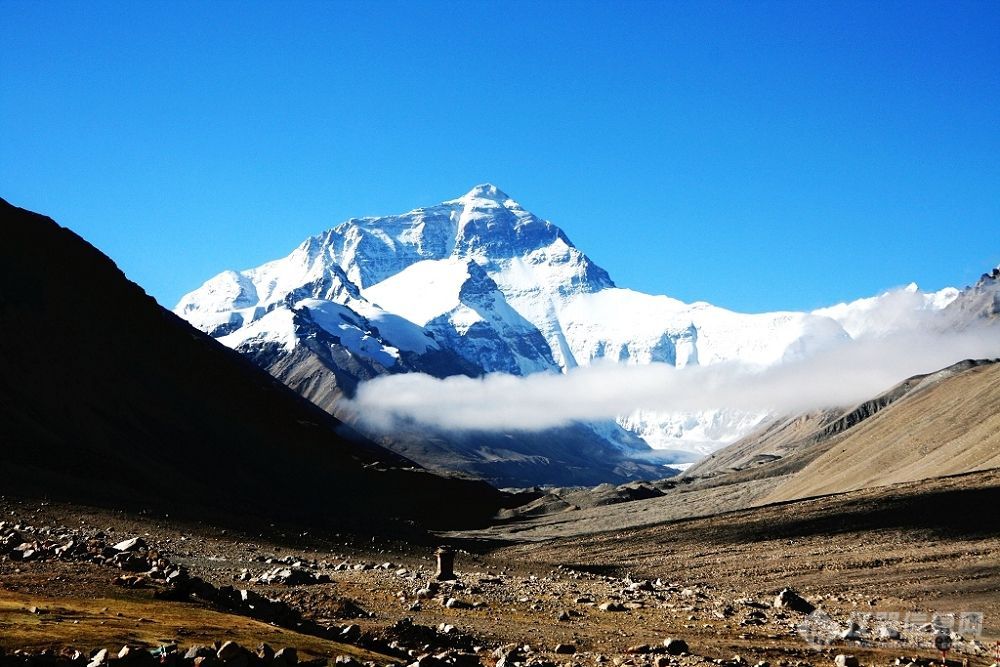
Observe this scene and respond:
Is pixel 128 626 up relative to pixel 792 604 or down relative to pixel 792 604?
up

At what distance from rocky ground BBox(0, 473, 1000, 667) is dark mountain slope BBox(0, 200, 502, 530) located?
2383 centimetres

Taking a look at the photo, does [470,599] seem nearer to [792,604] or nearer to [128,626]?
[792,604]

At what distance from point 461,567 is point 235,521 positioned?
18459 mm

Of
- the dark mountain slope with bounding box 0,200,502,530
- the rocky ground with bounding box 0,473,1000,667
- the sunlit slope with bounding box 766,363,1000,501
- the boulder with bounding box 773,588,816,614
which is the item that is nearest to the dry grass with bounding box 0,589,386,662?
the rocky ground with bounding box 0,473,1000,667

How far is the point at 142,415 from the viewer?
119375mm

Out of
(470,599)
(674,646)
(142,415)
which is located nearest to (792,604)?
(470,599)

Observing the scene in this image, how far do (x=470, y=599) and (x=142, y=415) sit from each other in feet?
296

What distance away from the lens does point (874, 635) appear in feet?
120

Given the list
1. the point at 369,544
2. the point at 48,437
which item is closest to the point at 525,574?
the point at 369,544

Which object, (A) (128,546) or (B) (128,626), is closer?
(B) (128,626)

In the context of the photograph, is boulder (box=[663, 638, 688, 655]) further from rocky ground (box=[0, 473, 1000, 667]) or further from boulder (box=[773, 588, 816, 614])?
boulder (box=[773, 588, 816, 614])

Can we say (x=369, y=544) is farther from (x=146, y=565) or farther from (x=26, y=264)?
(x=26, y=264)

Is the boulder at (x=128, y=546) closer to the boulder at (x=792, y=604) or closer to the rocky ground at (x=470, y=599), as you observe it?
the rocky ground at (x=470, y=599)

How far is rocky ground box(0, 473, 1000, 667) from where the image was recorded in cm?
2223
